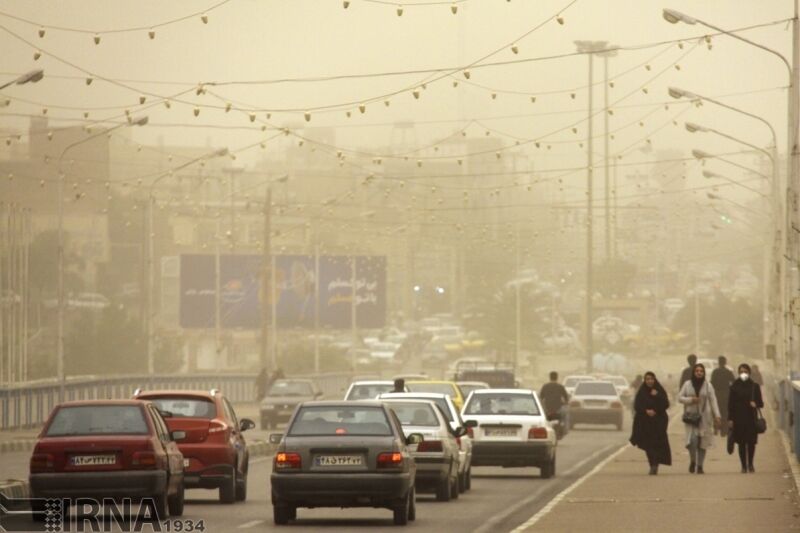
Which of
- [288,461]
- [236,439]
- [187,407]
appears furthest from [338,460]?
[236,439]

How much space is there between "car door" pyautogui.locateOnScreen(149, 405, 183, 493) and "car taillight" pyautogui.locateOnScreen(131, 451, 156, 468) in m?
0.51

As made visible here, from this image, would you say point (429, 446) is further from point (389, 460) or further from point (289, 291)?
point (289, 291)

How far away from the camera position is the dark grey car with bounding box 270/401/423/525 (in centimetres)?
2058

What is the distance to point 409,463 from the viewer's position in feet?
70.3

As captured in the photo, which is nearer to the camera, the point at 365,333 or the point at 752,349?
the point at 752,349

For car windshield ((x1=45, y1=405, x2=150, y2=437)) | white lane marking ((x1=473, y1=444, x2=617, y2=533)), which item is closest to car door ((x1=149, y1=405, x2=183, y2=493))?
car windshield ((x1=45, y1=405, x2=150, y2=437))

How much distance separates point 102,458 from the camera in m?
19.9

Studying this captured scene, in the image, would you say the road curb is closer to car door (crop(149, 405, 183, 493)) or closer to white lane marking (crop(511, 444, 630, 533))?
white lane marking (crop(511, 444, 630, 533))

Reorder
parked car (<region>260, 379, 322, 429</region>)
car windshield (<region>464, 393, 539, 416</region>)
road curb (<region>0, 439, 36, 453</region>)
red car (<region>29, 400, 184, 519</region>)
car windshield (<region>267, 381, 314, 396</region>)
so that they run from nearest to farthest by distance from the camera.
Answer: red car (<region>29, 400, 184, 519</region>), car windshield (<region>464, 393, 539, 416</region>), road curb (<region>0, 439, 36, 453</region>), parked car (<region>260, 379, 322, 429</region>), car windshield (<region>267, 381, 314, 396</region>)

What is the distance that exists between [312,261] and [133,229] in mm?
32590

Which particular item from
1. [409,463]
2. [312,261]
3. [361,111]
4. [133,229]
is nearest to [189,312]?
[312,261]

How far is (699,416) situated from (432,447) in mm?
7406

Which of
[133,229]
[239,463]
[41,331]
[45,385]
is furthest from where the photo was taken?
[133,229]

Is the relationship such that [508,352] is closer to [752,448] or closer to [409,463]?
[752,448]
